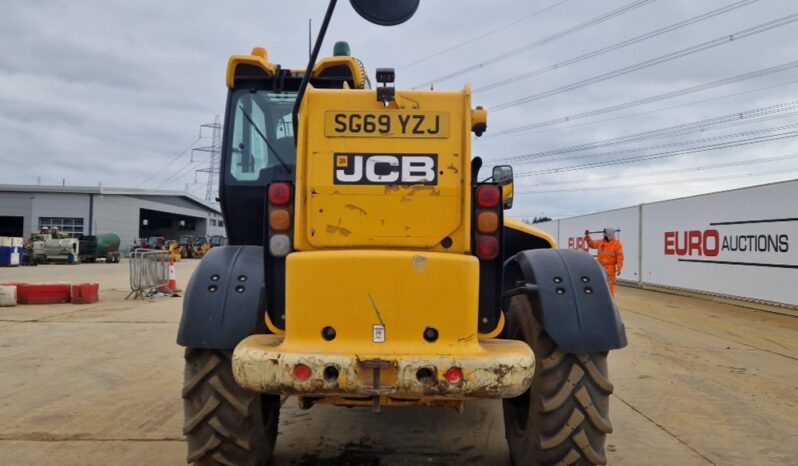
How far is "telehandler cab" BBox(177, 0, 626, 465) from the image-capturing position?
2.72m

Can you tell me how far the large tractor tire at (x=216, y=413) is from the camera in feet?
10.4

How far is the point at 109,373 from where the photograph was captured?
661 cm

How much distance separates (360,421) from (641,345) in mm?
5428

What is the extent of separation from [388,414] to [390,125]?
2.90 meters

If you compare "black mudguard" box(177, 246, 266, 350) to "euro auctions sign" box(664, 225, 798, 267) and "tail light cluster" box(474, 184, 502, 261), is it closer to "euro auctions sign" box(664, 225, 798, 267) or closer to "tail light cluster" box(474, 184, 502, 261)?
"tail light cluster" box(474, 184, 502, 261)

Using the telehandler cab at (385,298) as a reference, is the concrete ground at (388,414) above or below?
below

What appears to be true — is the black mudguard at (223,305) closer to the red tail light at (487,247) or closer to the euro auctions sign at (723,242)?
the red tail light at (487,247)

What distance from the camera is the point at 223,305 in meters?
3.20

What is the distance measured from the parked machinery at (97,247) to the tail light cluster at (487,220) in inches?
1617

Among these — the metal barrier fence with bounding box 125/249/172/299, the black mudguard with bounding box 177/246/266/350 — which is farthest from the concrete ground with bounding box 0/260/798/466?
the metal barrier fence with bounding box 125/249/172/299

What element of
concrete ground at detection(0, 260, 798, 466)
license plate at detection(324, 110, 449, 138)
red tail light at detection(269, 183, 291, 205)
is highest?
license plate at detection(324, 110, 449, 138)

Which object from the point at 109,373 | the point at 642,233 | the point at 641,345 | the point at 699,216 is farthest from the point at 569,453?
the point at 642,233

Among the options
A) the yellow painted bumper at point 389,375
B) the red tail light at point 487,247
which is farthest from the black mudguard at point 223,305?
the red tail light at point 487,247

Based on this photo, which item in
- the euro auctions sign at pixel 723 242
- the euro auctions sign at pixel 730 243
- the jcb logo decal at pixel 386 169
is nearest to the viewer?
the jcb logo decal at pixel 386 169
